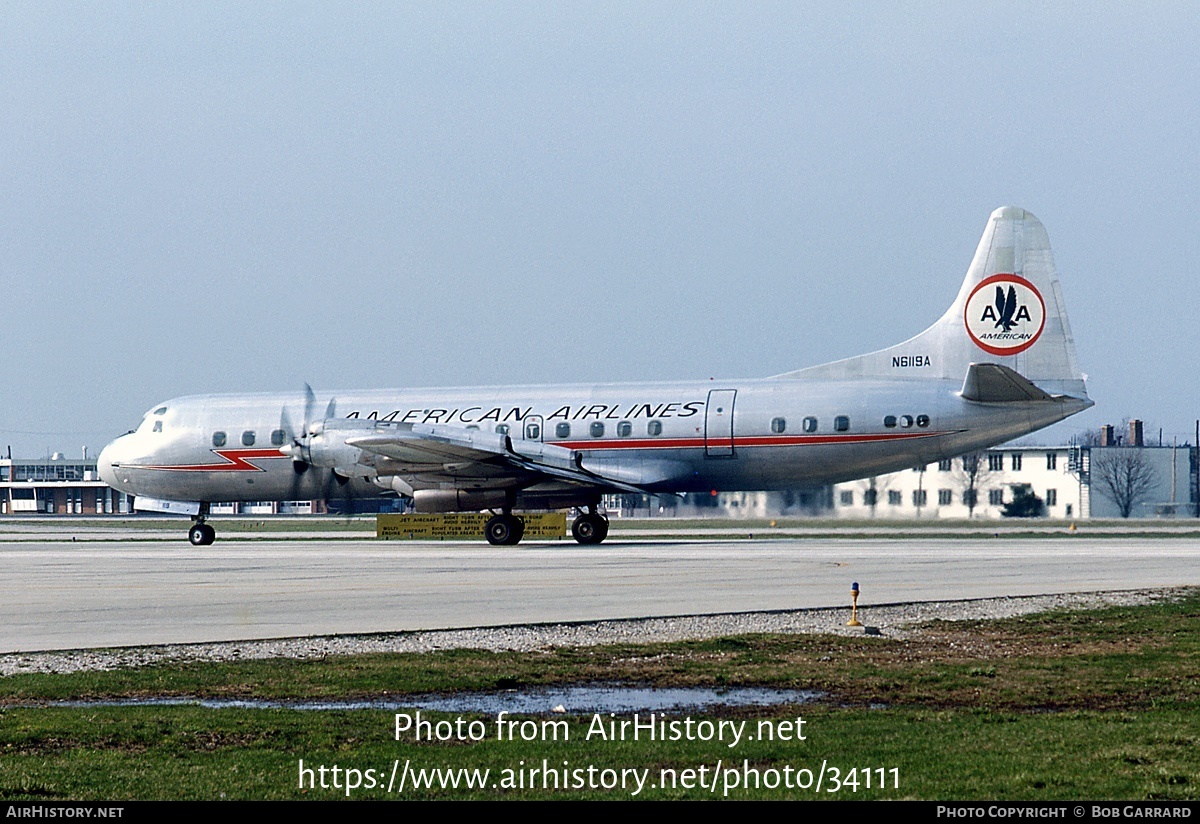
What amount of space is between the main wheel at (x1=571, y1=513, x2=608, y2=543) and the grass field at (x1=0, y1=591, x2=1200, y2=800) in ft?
81.9

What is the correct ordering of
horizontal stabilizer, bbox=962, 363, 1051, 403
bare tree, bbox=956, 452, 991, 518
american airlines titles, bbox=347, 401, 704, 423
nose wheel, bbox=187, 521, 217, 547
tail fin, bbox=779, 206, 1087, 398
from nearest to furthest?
1. horizontal stabilizer, bbox=962, 363, 1051, 403
2. tail fin, bbox=779, 206, 1087, 398
3. american airlines titles, bbox=347, 401, 704, 423
4. nose wheel, bbox=187, 521, 217, 547
5. bare tree, bbox=956, 452, 991, 518

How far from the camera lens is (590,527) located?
4088 centimetres

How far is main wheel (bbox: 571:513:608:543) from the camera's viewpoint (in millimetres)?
40781

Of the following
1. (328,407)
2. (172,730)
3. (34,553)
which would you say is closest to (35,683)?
(172,730)

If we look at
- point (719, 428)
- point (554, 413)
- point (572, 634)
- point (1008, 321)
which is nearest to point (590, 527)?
point (554, 413)

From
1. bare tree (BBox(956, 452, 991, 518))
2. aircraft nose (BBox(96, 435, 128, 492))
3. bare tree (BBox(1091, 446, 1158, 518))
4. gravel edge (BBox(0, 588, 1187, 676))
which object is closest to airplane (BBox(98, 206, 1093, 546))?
aircraft nose (BBox(96, 435, 128, 492))

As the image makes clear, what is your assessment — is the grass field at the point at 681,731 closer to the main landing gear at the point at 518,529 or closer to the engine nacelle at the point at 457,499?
the engine nacelle at the point at 457,499

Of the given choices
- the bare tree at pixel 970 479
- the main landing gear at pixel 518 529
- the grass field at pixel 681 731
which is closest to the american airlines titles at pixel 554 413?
the main landing gear at pixel 518 529

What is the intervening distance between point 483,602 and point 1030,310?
2253cm

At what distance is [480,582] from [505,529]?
1495cm

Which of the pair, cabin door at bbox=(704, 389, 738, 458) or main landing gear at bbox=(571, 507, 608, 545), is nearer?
cabin door at bbox=(704, 389, 738, 458)

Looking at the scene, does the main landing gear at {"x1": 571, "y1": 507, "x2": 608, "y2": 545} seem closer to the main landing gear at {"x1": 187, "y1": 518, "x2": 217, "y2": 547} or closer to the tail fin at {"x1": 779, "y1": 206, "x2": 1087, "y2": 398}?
the tail fin at {"x1": 779, "y1": 206, "x2": 1087, "y2": 398}

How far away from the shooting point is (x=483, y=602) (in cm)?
2105

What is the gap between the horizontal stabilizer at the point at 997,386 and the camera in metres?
35.2
